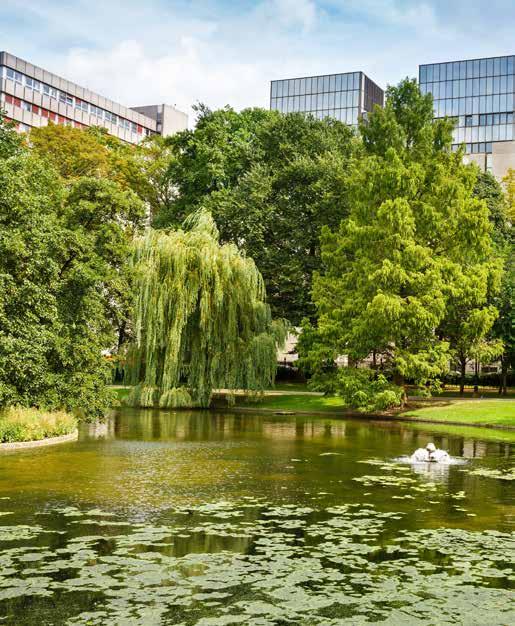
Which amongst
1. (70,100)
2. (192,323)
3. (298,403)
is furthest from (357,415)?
(70,100)

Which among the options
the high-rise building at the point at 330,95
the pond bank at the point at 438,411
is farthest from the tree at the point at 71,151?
the high-rise building at the point at 330,95

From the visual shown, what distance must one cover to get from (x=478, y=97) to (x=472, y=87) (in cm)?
212

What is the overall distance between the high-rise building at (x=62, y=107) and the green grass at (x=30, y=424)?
184ft

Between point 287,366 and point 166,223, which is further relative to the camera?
point 287,366

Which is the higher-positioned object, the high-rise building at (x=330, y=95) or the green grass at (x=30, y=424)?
the high-rise building at (x=330, y=95)

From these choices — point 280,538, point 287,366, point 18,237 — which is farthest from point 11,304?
point 287,366

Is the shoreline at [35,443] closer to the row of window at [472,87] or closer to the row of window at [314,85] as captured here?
the row of window at [472,87]

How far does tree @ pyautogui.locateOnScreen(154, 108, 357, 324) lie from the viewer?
172ft

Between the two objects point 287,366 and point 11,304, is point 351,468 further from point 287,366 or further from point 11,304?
point 287,366

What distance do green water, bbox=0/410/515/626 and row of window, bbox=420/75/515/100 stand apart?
12150 centimetres

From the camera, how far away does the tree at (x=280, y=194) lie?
52.3 m

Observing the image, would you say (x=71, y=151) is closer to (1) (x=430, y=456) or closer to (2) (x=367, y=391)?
(2) (x=367, y=391)

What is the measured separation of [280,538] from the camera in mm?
11766

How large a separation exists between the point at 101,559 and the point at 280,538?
2.85m
